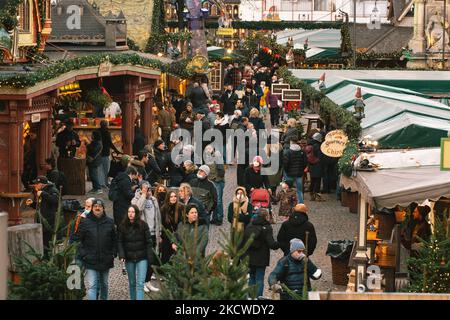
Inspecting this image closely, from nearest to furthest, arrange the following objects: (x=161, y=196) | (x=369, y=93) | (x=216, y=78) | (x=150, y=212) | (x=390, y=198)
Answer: (x=390, y=198) < (x=150, y=212) < (x=161, y=196) < (x=369, y=93) < (x=216, y=78)

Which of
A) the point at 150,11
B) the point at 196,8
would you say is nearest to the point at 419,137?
the point at 150,11

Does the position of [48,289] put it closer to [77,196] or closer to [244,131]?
[77,196]

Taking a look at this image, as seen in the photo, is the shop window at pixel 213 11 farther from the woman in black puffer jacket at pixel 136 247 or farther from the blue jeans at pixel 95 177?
the woman in black puffer jacket at pixel 136 247

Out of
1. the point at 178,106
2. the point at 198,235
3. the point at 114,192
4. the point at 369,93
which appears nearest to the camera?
the point at 198,235

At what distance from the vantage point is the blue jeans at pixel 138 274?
17.5 metres

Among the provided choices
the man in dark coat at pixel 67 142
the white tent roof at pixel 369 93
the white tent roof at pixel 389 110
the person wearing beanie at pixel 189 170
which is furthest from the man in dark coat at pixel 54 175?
the white tent roof at pixel 369 93

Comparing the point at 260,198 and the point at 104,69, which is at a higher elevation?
the point at 104,69

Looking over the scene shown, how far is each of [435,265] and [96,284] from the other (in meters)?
3.86

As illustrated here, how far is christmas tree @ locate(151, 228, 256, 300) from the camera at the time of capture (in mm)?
13078

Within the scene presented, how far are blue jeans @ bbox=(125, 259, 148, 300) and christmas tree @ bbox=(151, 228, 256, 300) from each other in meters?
3.40

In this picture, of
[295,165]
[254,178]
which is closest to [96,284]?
[254,178]

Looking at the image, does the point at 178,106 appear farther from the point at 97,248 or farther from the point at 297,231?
the point at 97,248

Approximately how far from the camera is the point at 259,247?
1814cm

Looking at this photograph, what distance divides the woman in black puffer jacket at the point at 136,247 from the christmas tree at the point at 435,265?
3.09m
